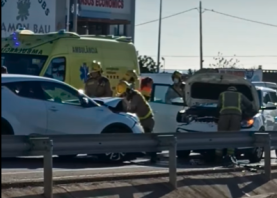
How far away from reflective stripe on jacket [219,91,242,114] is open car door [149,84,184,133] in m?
1.37

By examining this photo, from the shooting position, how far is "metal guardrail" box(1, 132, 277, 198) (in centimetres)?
862

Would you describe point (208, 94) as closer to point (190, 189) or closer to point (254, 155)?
point (254, 155)

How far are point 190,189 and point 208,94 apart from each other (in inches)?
249

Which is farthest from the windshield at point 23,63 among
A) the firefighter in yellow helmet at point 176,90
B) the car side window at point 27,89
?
the car side window at point 27,89

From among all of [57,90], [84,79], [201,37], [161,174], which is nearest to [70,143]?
[161,174]

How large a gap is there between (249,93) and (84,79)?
13.6 feet

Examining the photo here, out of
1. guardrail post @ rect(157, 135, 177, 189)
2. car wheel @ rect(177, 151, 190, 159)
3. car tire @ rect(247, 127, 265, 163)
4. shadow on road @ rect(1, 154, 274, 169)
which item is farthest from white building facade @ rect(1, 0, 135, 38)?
guardrail post @ rect(157, 135, 177, 189)

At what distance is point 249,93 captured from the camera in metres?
15.4

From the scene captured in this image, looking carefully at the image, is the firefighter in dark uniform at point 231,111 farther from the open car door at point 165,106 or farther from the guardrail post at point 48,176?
the guardrail post at point 48,176

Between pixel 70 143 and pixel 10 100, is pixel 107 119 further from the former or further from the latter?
pixel 70 143

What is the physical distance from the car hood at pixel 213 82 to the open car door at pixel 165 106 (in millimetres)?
296

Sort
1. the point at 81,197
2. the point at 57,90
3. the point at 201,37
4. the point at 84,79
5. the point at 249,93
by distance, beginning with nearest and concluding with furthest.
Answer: the point at 81,197, the point at 57,90, the point at 249,93, the point at 84,79, the point at 201,37

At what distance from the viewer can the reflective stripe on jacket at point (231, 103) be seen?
571 inches

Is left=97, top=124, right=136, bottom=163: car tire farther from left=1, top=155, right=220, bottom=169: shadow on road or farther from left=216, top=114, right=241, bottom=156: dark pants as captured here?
left=216, top=114, right=241, bottom=156: dark pants
